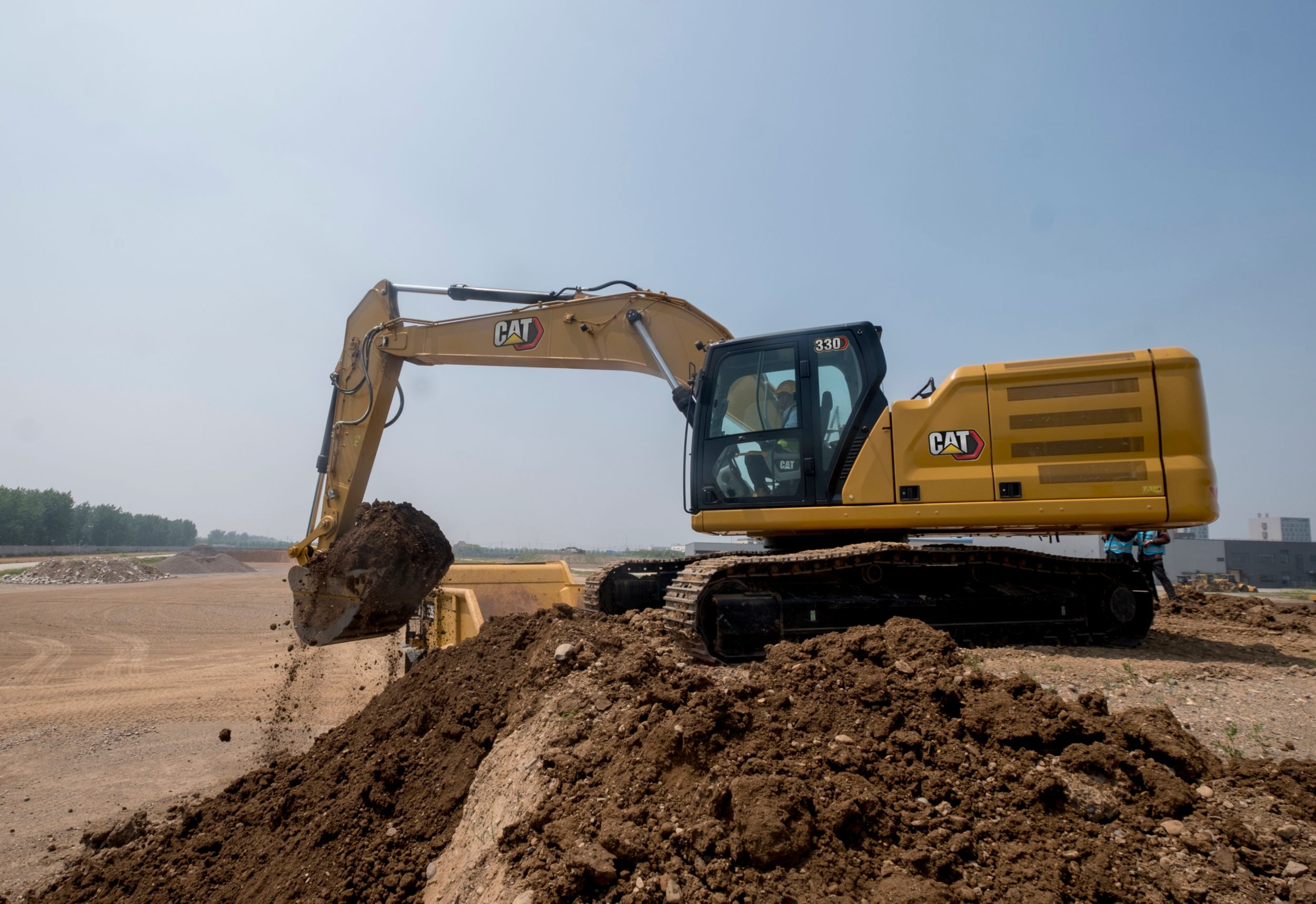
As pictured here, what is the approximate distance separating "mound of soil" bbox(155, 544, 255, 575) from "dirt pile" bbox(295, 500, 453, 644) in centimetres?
4625

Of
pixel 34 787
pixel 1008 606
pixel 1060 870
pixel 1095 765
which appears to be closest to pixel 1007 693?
pixel 1095 765

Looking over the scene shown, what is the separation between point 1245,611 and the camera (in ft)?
27.4

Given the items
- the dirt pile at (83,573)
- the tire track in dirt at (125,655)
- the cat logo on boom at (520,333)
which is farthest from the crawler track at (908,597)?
the dirt pile at (83,573)

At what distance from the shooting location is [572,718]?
11.7ft

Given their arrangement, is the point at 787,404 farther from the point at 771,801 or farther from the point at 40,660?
the point at 40,660

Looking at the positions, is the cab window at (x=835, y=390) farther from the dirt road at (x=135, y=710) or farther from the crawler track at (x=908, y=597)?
the dirt road at (x=135, y=710)

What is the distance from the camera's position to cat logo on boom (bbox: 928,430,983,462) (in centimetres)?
550

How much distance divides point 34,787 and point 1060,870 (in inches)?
327

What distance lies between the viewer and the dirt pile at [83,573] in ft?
110

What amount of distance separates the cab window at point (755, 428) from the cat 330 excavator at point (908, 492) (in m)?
0.02

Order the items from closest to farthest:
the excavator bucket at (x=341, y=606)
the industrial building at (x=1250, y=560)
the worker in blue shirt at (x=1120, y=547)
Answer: the excavator bucket at (x=341, y=606), the worker in blue shirt at (x=1120, y=547), the industrial building at (x=1250, y=560)

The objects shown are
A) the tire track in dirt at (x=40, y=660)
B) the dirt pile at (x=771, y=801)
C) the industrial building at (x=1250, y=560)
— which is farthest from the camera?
the industrial building at (x=1250, y=560)

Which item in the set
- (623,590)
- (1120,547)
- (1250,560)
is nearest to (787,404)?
(623,590)

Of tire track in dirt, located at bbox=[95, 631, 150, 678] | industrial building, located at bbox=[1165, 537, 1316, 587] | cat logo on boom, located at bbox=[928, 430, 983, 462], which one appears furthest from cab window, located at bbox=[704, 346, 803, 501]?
industrial building, located at bbox=[1165, 537, 1316, 587]
